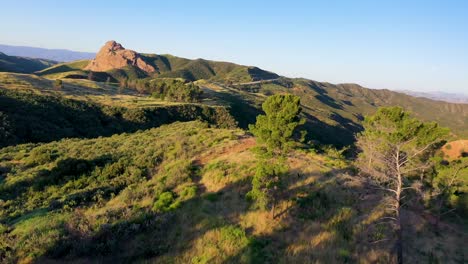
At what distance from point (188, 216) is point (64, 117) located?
5441cm

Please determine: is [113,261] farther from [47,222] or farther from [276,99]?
[276,99]

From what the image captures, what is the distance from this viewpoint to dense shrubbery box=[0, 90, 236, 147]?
4575 cm

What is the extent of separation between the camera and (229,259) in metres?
10.8

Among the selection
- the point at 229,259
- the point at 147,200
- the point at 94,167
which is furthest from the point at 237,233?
the point at 94,167

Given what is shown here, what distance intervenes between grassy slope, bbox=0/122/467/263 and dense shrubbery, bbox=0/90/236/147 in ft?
83.9

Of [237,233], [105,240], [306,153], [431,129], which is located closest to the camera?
[105,240]

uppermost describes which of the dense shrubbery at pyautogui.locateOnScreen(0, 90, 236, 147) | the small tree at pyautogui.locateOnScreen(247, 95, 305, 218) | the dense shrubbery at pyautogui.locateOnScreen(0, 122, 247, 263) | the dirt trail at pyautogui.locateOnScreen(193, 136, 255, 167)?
the small tree at pyautogui.locateOnScreen(247, 95, 305, 218)

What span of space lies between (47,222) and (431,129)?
59.0 feet

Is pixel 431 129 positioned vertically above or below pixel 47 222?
above

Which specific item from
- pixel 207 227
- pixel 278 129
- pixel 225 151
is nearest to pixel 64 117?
pixel 225 151

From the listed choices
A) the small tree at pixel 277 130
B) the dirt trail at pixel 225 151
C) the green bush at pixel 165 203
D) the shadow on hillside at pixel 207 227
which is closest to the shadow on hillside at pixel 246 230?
the shadow on hillside at pixel 207 227

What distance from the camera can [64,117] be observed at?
57.8 m

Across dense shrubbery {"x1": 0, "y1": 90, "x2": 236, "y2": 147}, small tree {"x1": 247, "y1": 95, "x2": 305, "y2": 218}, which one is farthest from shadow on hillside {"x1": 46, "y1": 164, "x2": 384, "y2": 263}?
dense shrubbery {"x1": 0, "y1": 90, "x2": 236, "y2": 147}

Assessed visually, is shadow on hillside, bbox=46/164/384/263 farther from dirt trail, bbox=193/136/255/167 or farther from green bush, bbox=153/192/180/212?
dirt trail, bbox=193/136/255/167
